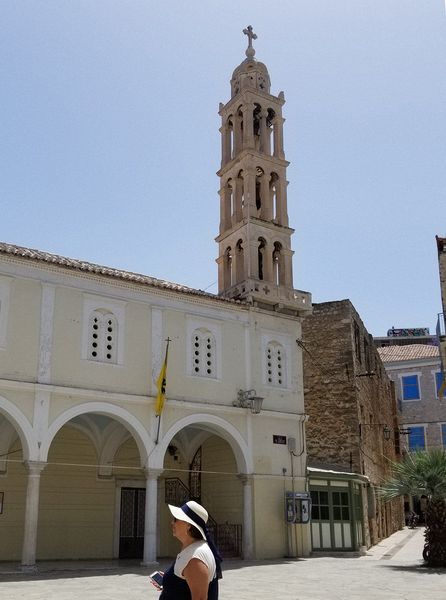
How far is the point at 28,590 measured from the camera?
38.9ft

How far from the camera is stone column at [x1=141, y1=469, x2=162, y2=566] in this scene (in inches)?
651

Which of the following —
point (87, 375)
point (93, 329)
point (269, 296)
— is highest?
point (269, 296)

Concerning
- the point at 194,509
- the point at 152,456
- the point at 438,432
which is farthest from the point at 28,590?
the point at 438,432

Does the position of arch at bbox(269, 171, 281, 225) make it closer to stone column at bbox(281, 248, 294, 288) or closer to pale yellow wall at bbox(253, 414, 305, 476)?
stone column at bbox(281, 248, 294, 288)

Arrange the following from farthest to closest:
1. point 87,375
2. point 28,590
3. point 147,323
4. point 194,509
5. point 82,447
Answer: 1. point 82,447
2. point 147,323
3. point 87,375
4. point 28,590
5. point 194,509

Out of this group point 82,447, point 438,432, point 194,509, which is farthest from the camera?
point 438,432

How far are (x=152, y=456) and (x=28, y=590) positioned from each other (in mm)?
5873

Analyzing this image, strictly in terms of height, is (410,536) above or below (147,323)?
below

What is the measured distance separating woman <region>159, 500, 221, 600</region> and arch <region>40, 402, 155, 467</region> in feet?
40.6

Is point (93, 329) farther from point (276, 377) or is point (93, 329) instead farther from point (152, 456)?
point (276, 377)

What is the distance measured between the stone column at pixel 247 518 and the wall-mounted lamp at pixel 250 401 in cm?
197

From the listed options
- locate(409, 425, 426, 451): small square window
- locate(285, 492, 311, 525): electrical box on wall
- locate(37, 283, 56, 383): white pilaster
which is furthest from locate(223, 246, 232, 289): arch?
locate(409, 425, 426, 451): small square window

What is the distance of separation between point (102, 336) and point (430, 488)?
9.25 metres

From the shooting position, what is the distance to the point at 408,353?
1820 inches
